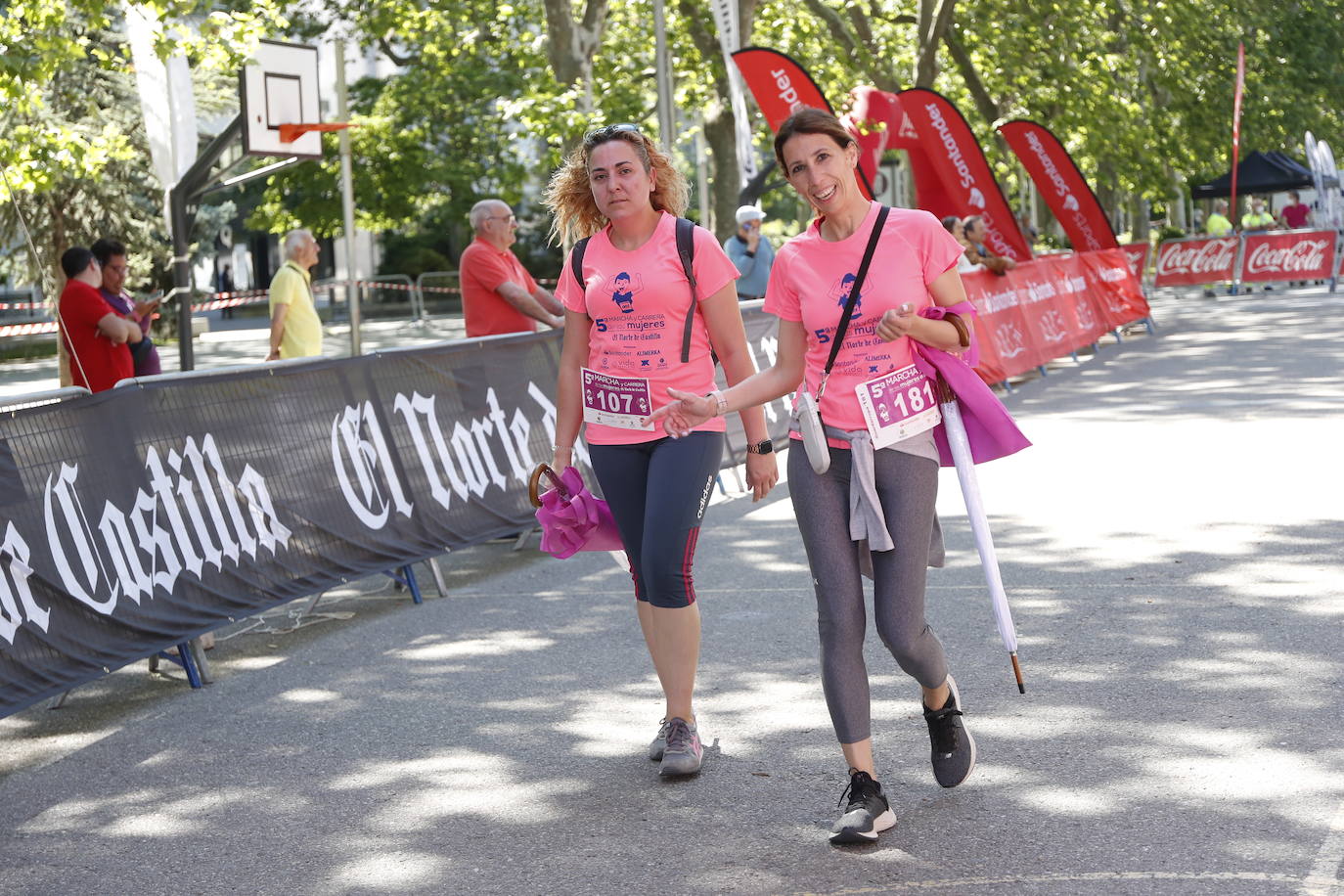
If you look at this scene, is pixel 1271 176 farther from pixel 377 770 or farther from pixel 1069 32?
pixel 377 770

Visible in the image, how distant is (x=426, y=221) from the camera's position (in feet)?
172

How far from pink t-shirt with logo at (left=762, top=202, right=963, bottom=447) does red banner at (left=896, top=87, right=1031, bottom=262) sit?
17.6 meters

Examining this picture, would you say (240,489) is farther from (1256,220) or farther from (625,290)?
(1256,220)

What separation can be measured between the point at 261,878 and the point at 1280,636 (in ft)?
13.0

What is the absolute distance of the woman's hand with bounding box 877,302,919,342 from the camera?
428 centimetres

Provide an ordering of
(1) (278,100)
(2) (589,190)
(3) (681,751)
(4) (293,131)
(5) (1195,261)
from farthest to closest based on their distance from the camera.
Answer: (5) (1195,261), (1) (278,100), (4) (293,131), (2) (589,190), (3) (681,751)

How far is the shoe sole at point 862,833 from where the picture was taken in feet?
14.6

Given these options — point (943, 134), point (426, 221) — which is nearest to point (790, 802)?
point (943, 134)

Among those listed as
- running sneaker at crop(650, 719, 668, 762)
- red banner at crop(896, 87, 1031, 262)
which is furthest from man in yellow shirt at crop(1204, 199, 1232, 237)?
running sneaker at crop(650, 719, 668, 762)

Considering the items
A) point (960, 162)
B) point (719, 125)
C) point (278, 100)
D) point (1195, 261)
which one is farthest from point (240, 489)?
point (1195, 261)

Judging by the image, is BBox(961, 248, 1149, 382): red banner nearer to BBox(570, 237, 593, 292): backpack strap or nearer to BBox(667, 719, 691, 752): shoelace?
BBox(570, 237, 593, 292): backpack strap

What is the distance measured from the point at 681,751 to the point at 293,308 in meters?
7.27

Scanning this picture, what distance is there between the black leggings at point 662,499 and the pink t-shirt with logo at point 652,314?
0.18 feet

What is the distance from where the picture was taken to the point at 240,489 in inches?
288
